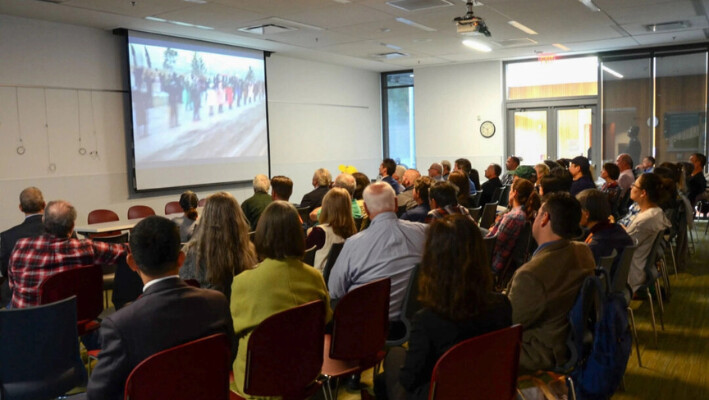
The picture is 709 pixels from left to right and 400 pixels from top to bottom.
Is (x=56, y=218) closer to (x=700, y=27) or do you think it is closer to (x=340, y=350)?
(x=340, y=350)

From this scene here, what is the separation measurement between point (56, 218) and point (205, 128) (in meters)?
6.85

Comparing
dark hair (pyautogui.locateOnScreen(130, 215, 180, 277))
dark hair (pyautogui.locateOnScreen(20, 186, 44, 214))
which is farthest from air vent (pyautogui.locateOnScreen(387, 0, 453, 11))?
dark hair (pyautogui.locateOnScreen(130, 215, 180, 277))

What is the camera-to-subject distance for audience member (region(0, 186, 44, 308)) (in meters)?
4.47

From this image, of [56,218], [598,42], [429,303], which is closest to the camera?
[429,303]

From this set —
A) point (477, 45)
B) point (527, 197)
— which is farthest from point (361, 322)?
point (477, 45)

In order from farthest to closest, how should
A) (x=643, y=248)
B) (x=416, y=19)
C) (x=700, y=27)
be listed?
(x=700, y=27) < (x=416, y=19) < (x=643, y=248)

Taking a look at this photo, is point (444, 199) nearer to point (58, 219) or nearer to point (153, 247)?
point (58, 219)

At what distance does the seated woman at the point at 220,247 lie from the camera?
10.8 ft

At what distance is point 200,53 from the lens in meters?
10.1

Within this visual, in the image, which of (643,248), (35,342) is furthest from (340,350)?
(643,248)

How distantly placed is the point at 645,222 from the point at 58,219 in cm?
437

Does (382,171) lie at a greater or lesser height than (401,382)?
greater

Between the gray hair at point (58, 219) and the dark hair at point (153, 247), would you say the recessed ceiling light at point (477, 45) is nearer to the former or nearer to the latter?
the gray hair at point (58, 219)

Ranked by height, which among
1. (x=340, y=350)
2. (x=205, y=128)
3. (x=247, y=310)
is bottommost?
(x=340, y=350)
